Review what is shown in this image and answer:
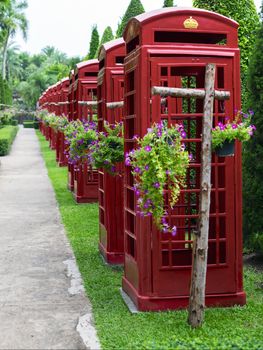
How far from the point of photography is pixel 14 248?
9.73m

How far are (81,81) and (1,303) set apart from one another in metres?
7.37

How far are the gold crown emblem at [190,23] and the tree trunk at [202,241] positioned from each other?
2.97 ft

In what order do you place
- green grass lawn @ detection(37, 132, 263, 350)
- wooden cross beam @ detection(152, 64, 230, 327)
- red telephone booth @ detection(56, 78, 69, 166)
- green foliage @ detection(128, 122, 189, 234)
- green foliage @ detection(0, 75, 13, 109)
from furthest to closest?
green foliage @ detection(0, 75, 13, 109)
red telephone booth @ detection(56, 78, 69, 166)
wooden cross beam @ detection(152, 64, 230, 327)
green foliage @ detection(128, 122, 189, 234)
green grass lawn @ detection(37, 132, 263, 350)

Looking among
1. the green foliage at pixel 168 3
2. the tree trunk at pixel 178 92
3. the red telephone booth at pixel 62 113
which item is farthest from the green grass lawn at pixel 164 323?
the red telephone booth at pixel 62 113

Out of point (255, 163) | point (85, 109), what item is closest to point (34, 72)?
point (85, 109)

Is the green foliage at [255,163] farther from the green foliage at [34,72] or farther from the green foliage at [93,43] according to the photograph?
the green foliage at [34,72]

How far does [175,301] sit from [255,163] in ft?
7.82

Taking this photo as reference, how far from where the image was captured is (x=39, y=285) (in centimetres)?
749

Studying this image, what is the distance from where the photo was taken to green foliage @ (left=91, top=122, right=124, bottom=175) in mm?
7867

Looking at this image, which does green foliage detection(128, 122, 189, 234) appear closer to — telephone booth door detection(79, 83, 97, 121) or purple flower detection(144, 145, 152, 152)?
purple flower detection(144, 145, 152, 152)

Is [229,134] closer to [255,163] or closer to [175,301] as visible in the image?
[175,301]

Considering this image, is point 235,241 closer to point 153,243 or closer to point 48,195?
point 153,243

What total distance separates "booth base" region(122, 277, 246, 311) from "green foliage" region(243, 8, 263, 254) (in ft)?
4.76

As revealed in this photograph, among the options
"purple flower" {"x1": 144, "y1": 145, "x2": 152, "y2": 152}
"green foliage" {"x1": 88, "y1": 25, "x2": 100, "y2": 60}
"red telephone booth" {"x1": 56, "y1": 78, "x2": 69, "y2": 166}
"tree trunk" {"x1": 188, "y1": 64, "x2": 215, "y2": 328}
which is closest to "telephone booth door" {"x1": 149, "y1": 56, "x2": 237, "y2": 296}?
"tree trunk" {"x1": 188, "y1": 64, "x2": 215, "y2": 328}
